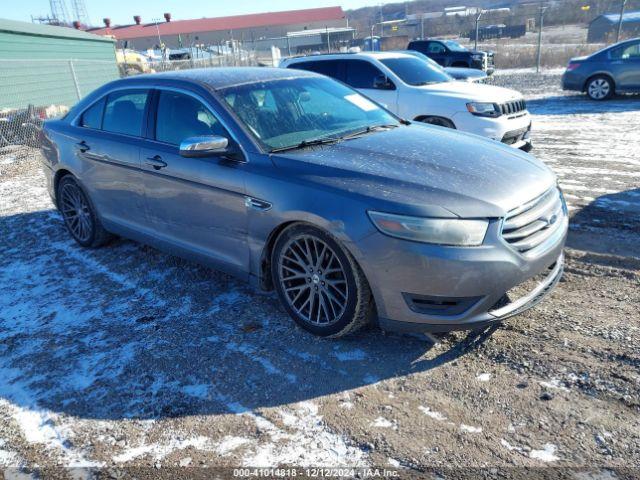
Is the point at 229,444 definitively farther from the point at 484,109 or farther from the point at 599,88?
the point at 599,88

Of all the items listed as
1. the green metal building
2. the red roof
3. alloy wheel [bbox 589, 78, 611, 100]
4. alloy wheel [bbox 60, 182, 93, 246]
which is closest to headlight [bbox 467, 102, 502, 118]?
alloy wheel [bbox 60, 182, 93, 246]

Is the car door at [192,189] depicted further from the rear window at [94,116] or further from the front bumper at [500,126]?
the front bumper at [500,126]

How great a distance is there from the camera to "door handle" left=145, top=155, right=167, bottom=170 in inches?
164

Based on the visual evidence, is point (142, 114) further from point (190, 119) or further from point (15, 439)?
point (15, 439)

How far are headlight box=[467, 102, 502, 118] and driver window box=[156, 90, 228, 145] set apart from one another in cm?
489

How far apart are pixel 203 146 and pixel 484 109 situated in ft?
17.6

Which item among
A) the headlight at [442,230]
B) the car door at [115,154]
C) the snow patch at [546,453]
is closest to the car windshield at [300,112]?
the car door at [115,154]

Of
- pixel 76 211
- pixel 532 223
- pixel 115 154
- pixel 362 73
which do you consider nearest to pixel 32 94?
pixel 362 73

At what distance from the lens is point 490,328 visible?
3488 mm

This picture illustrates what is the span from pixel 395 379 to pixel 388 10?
11967 centimetres

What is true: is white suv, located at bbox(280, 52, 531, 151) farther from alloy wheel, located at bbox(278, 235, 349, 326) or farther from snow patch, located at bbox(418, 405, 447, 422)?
snow patch, located at bbox(418, 405, 447, 422)

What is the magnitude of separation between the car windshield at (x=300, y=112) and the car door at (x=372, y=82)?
395cm

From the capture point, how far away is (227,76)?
433 centimetres

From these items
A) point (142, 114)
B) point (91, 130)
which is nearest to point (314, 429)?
point (142, 114)
